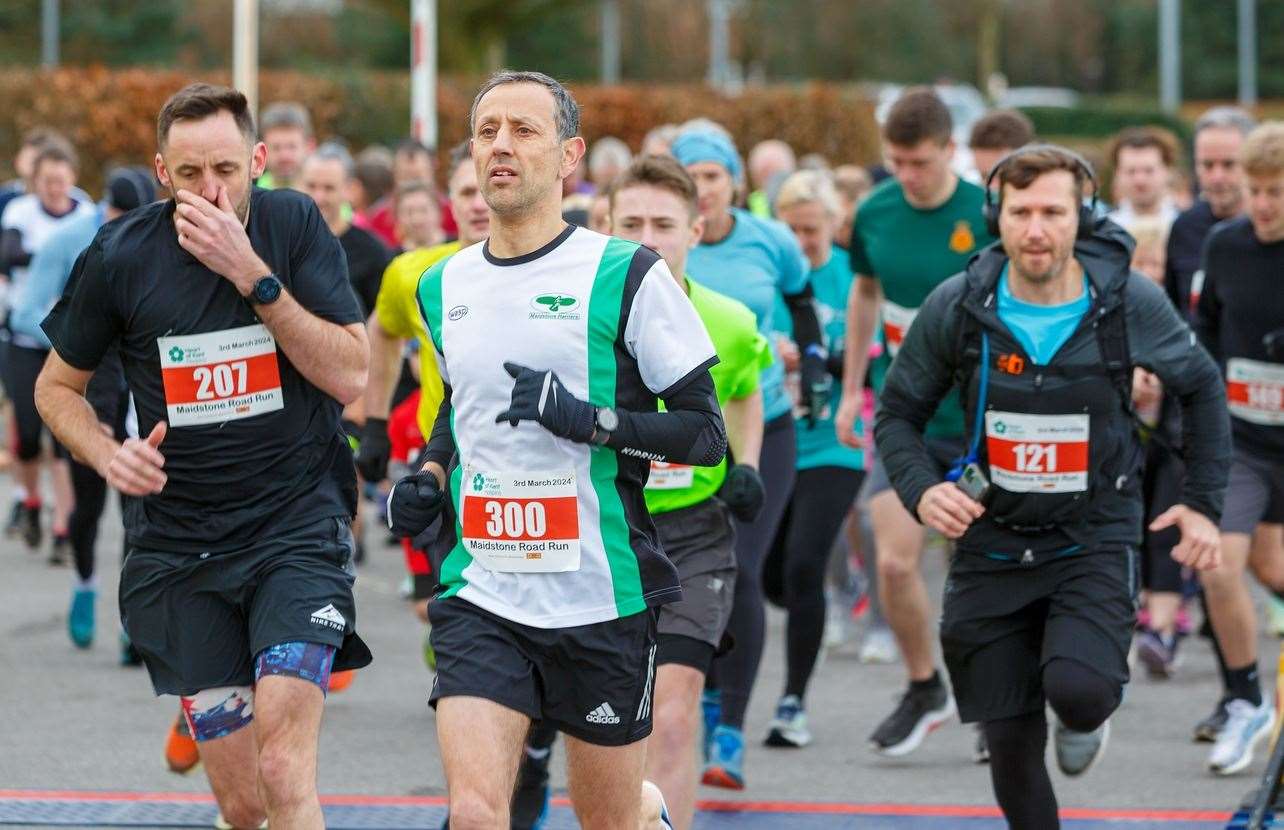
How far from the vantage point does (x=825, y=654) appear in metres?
9.64

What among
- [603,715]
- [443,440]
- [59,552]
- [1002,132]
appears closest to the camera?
[603,715]

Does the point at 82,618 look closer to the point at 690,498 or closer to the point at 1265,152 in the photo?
the point at 690,498

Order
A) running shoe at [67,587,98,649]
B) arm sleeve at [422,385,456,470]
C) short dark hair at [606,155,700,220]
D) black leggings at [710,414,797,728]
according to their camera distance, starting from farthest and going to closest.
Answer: running shoe at [67,587,98,649] → black leggings at [710,414,797,728] → short dark hair at [606,155,700,220] → arm sleeve at [422,385,456,470]

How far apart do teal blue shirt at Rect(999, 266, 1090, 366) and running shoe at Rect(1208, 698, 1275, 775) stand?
2.47 metres

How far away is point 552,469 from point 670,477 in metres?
1.51

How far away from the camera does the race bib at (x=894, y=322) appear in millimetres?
7582

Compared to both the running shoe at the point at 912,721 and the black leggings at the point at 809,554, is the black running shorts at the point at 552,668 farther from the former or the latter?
the black leggings at the point at 809,554

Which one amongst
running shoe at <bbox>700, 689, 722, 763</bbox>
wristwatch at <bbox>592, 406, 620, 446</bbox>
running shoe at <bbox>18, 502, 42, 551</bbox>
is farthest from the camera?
running shoe at <bbox>18, 502, 42, 551</bbox>

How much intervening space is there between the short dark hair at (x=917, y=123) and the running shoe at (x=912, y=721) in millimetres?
1990

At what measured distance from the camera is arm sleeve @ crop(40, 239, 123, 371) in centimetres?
505

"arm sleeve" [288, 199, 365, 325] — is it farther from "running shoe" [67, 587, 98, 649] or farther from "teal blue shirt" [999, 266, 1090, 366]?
"running shoe" [67, 587, 98, 649]

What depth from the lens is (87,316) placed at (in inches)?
200

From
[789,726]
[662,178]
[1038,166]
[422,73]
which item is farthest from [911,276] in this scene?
[422,73]

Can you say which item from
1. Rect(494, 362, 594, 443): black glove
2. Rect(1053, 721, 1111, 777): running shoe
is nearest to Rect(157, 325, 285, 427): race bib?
Rect(494, 362, 594, 443): black glove
